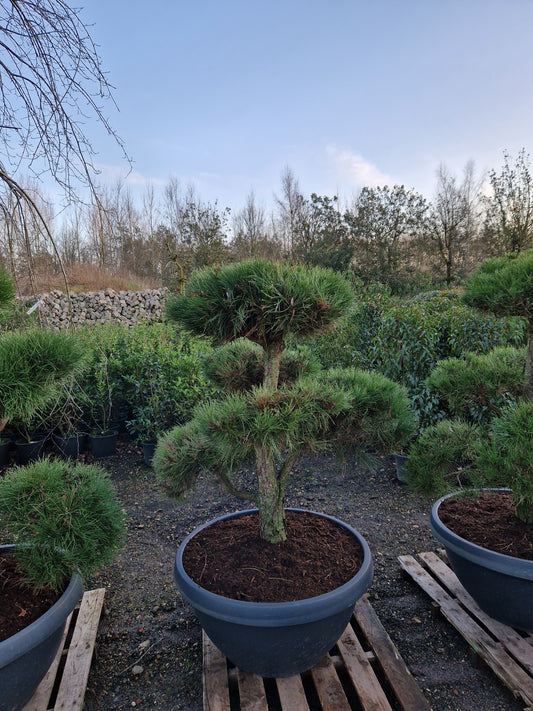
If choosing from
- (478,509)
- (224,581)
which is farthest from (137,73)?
(478,509)

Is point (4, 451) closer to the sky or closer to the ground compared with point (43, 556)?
closer to the ground

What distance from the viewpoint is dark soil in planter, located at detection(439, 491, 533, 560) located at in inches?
54.6

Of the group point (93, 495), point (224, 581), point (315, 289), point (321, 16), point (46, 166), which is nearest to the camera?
point (315, 289)

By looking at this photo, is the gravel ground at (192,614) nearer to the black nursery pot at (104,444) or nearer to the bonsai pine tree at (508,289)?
the black nursery pot at (104,444)

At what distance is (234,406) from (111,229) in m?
1.36

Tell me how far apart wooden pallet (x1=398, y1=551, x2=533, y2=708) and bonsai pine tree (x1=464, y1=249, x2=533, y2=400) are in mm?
914

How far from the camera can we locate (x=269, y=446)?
4.20 ft

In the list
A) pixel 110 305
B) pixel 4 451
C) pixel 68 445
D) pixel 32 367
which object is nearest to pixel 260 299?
pixel 32 367

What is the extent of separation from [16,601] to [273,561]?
0.82 metres

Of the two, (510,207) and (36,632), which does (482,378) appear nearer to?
(36,632)

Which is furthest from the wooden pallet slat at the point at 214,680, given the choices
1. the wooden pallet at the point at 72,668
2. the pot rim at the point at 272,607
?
the wooden pallet at the point at 72,668

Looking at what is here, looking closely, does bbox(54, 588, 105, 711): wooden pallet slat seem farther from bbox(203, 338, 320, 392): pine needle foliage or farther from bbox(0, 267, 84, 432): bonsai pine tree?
bbox(203, 338, 320, 392): pine needle foliage

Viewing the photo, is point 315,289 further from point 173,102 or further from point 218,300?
point 173,102

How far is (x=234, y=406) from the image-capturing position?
114 centimetres
